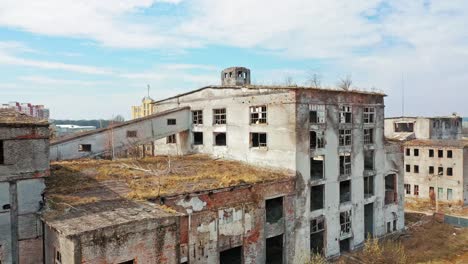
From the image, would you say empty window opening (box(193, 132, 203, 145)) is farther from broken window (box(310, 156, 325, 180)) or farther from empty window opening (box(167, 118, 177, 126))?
broken window (box(310, 156, 325, 180))

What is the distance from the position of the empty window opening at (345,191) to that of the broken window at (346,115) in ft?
13.9

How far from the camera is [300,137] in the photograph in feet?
70.6

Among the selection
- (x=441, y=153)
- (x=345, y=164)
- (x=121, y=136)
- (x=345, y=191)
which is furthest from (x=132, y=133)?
(x=441, y=153)

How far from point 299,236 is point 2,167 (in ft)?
51.2

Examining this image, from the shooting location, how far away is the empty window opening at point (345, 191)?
81.4 ft

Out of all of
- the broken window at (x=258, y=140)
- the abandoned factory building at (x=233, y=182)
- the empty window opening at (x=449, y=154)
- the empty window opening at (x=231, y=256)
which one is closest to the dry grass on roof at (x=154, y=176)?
the abandoned factory building at (x=233, y=182)

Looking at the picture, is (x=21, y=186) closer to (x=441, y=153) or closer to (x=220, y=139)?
(x=220, y=139)

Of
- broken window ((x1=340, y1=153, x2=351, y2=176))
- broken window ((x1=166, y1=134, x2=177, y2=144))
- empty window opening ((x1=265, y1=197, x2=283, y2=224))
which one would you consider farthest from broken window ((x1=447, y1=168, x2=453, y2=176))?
broken window ((x1=166, y1=134, x2=177, y2=144))

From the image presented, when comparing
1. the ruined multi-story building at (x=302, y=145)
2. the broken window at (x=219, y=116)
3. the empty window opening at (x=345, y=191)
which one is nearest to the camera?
the ruined multi-story building at (x=302, y=145)

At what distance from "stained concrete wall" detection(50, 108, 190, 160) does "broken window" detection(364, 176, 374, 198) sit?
1455cm

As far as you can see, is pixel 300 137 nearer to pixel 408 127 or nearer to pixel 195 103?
pixel 195 103

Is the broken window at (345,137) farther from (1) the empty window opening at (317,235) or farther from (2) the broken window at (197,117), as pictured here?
(2) the broken window at (197,117)

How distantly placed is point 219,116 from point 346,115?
9.11m

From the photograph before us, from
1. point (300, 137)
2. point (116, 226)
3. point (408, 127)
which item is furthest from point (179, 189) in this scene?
point (408, 127)
